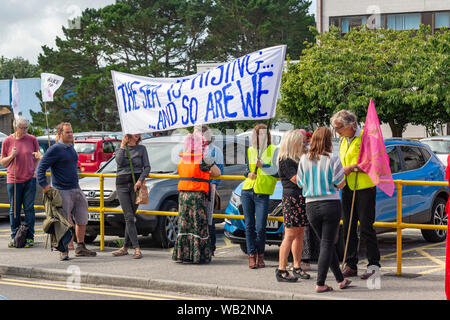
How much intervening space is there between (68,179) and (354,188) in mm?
4285

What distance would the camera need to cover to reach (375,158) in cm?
739

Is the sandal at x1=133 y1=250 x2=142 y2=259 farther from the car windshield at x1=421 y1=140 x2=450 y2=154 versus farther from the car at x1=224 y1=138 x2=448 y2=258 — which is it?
the car windshield at x1=421 y1=140 x2=450 y2=154

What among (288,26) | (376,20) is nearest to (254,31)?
(288,26)

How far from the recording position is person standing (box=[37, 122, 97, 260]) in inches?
376

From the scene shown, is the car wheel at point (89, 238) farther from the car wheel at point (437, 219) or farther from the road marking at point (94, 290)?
the car wheel at point (437, 219)

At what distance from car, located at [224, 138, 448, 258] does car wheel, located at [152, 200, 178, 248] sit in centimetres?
110

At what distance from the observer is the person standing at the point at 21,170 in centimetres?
1053

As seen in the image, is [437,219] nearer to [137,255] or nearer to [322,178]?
[322,178]

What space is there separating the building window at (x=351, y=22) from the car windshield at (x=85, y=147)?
34289 millimetres

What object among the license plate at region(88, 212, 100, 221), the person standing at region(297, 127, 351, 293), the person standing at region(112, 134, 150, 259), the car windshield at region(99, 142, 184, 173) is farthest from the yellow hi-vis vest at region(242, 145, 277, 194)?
the license plate at region(88, 212, 100, 221)

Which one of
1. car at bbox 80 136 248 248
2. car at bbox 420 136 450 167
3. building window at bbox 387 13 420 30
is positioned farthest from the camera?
building window at bbox 387 13 420 30

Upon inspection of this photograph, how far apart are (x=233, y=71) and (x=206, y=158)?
126 cm

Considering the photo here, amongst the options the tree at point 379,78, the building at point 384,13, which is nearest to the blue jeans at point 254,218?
the tree at point 379,78

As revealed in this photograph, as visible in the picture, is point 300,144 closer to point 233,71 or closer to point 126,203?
point 233,71
